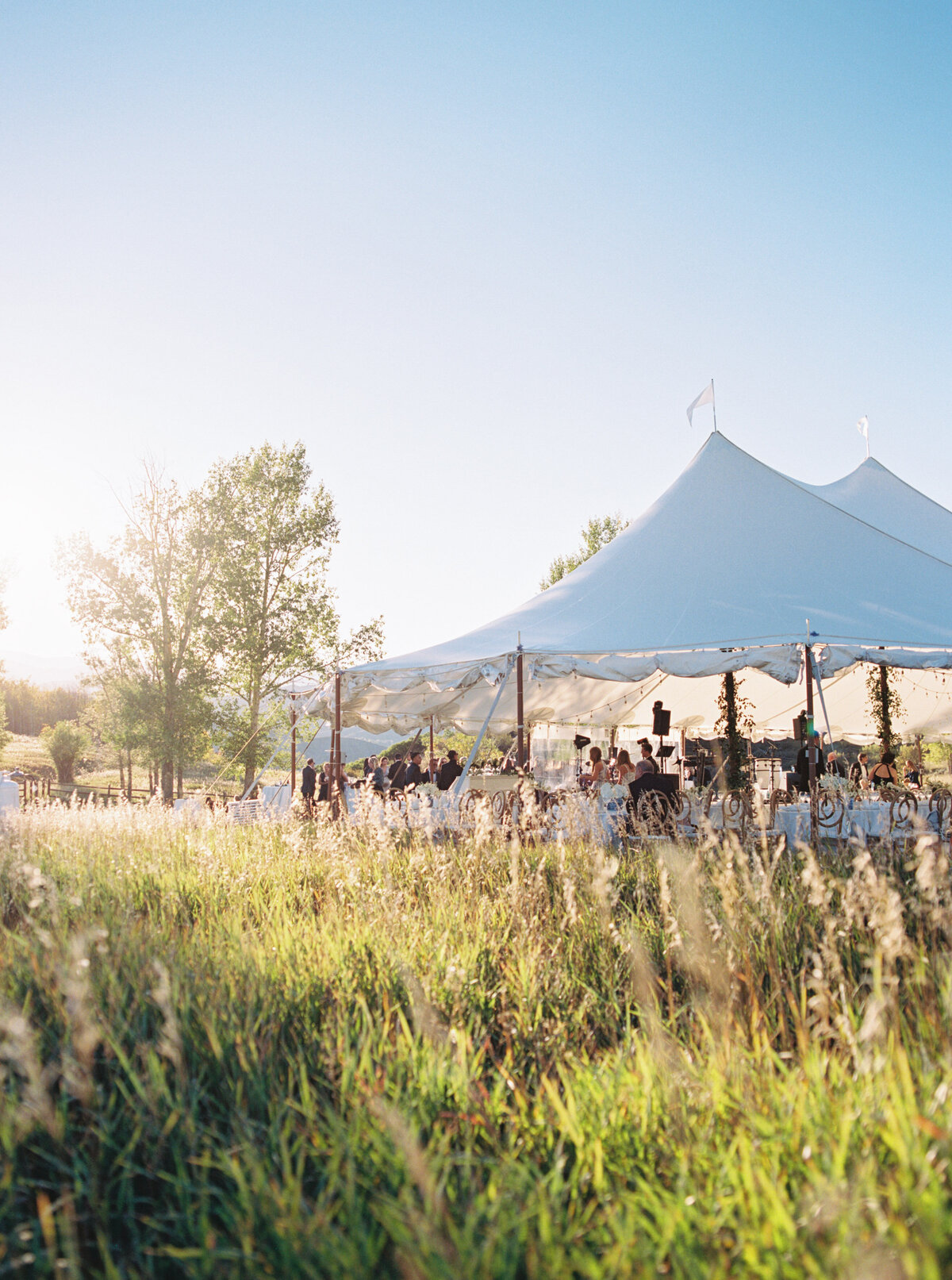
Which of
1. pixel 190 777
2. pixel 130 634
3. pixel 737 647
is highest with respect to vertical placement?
pixel 130 634

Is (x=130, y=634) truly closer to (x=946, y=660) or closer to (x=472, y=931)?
(x=946, y=660)

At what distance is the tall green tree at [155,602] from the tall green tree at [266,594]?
0.73 meters

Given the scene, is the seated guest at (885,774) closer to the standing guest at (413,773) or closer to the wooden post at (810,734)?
the wooden post at (810,734)

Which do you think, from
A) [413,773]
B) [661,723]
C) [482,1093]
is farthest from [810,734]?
[482,1093]

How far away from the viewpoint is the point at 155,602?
2477 centimetres

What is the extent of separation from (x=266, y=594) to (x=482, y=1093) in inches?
1009

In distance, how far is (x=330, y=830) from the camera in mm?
5715

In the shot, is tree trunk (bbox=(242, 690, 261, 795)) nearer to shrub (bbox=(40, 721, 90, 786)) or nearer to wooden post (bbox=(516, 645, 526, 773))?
wooden post (bbox=(516, 645, 526, 773))

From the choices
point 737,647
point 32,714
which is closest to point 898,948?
point 737,647

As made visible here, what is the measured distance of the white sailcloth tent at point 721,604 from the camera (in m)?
10.6

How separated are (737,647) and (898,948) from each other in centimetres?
878

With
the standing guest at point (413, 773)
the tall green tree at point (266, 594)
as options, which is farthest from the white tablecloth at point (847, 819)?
the tall green tree at point (266, 594)

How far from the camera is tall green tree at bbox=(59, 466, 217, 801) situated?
24.2 metres

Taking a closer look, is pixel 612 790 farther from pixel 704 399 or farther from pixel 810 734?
pixel 704 399
